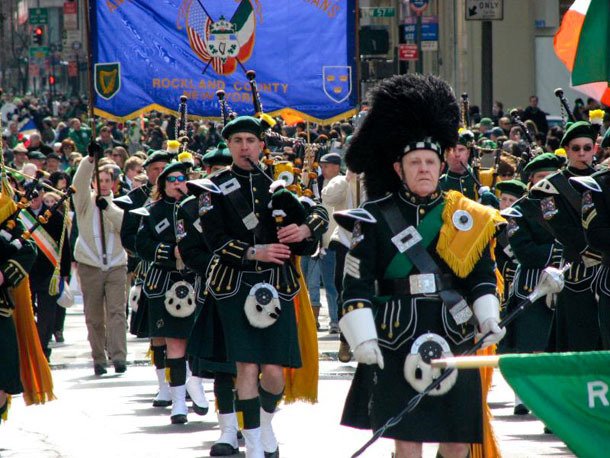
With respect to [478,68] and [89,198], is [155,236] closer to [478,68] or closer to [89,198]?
[89,198]

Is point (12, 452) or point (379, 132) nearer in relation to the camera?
point (379, 132)

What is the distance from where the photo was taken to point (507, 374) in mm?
4984

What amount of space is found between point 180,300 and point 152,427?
1054 millimetres

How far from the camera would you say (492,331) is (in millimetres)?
6379

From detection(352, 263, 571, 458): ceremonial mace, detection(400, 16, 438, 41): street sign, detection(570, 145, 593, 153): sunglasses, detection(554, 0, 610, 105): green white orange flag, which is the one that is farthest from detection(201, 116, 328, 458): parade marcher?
detection(400, 16, 438, 41): street sign

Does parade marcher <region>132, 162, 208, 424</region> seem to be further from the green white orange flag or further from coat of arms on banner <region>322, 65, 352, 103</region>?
the green white orange flag

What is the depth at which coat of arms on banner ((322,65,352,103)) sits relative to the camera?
12289 millimetres

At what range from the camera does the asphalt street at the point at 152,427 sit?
9383 mm

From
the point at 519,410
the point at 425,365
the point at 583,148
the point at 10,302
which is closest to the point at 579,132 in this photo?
the point at 583,148

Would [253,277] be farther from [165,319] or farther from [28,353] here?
[165,319]

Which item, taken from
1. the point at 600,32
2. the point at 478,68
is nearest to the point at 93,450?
the point at 600,32

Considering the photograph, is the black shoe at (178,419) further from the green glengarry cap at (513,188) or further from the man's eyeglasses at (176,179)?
the green glengarry cap at (513,188)

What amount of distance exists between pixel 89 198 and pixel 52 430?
408 cm

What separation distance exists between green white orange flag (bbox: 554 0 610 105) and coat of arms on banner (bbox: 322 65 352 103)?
449cm
